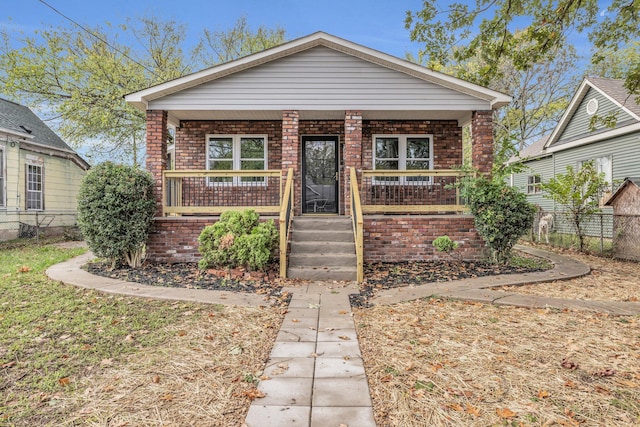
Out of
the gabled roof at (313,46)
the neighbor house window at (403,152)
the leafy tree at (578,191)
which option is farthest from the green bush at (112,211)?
the leafy tree at (578,191)

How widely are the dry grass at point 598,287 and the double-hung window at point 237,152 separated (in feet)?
22.7

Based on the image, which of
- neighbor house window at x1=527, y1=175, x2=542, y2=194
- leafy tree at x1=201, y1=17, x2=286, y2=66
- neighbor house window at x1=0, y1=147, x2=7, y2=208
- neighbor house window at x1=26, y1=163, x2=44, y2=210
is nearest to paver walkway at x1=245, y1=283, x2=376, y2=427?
neighbor house window at x1=0, y1=147, x2=7, y2=208

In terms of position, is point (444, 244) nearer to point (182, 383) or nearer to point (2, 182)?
point (182, 383)

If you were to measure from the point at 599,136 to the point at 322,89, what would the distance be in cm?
1064

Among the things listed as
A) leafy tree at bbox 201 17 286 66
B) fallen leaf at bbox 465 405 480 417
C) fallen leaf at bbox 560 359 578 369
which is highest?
leafy tree at bbox 201 17 286 66

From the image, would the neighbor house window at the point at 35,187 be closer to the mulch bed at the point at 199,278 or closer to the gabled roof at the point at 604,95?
the mulch bed at the point at 199,278

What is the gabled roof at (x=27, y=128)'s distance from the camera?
11.6m

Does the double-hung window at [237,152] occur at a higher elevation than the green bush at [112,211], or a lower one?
higher

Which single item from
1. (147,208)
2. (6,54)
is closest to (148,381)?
(147,208)

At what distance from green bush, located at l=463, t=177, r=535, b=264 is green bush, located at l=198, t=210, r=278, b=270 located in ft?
13.6

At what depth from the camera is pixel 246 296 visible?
5.17 m

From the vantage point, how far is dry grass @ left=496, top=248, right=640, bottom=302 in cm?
533

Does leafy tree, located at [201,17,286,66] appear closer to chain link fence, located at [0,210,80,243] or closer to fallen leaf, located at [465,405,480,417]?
chain link fence, located at [0,210,80,243]

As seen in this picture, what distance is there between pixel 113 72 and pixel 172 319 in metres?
14.0
